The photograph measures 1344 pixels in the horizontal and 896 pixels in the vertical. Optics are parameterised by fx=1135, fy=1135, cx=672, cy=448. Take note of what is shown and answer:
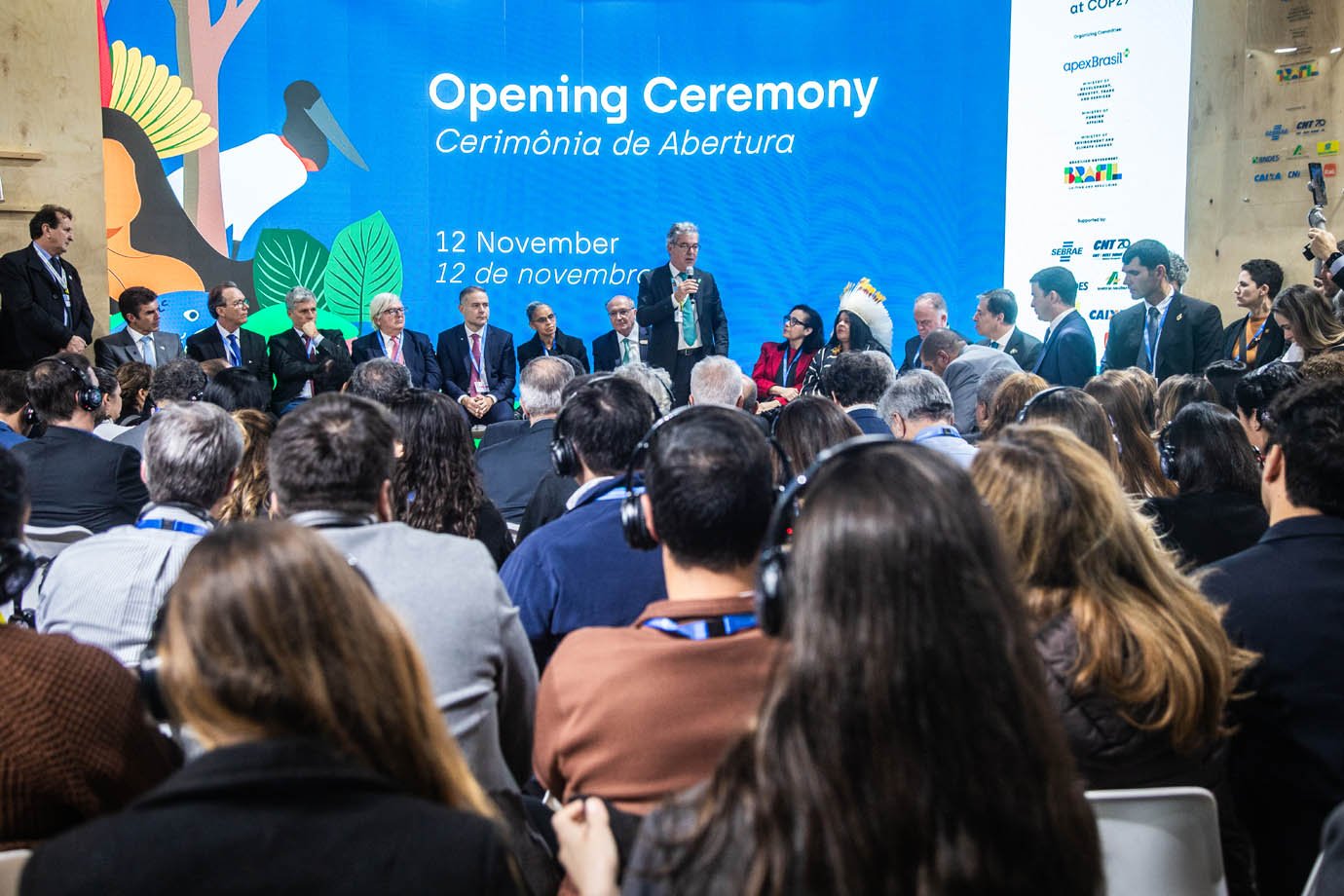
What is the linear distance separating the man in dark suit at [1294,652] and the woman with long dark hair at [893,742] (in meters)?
1.13

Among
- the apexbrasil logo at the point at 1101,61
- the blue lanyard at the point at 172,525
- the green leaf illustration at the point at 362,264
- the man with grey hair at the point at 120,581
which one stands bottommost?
the man with grey hair at the point at 120,581

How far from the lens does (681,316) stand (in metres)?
8.36

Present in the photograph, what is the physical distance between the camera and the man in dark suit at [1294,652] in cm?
195

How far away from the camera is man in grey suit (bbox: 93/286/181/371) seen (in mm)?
7672

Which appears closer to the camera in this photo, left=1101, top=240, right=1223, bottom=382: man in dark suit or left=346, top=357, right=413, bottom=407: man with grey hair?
left=346, top=357, right=413, bottom=407: man with grey hair

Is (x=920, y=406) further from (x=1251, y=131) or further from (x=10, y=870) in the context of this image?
(x=1251, y=131)

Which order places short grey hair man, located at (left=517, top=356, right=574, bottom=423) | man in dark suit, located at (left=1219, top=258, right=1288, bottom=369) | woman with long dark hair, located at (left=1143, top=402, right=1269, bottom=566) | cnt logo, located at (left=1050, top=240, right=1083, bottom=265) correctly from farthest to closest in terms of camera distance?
cnt logo, located at (left=1050, top=240, right=1083, bottom=265), man in dark suit, located at (left=1219, top=258, right=1288, bottom=369), short grey hair man, located at (left=517, top=356, right=574, bottom=423), woman with long dark hair, located at (left=1143, top=402, right=1269, bottom=566)

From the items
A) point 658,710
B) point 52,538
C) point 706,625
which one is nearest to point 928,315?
point 52,538

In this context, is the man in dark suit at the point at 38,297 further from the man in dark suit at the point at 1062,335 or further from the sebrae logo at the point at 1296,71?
the sebrae logo at the point at 1296,71

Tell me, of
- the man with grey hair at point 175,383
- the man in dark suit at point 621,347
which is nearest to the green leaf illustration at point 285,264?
the man in dark suit at point 621,347

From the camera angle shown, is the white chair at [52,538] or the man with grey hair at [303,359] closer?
the white chair at [52,538]

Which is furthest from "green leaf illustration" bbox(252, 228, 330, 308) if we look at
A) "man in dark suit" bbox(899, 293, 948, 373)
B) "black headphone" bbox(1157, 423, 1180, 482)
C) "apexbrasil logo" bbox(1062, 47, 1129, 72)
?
"black headphone" bbox(1157, 423, 1180, 482)

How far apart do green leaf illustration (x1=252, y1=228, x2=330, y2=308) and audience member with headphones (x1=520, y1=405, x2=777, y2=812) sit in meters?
8.47

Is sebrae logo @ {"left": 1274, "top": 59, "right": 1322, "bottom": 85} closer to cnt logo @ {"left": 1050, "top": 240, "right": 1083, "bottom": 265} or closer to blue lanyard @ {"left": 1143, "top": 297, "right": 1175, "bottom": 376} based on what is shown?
cnt logo @ {"left": 1050, "top": 240, "right": 1083, "bottom": 265}
